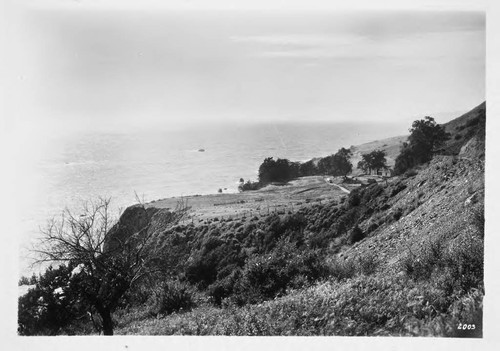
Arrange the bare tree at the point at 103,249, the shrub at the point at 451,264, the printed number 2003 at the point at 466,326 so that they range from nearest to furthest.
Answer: the printed number 2003 at the point at 466,326
the shrub at the point at 451,264
the bare tree at the point at 103,249

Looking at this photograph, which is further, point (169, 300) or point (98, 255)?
point (169, 300)

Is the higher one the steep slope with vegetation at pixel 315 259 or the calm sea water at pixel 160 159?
the calm sea water at pixel 160 159

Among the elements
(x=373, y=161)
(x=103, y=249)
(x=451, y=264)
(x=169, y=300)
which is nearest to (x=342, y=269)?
(x=451, y=264)

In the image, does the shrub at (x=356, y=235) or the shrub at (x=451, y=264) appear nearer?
the shrub at (x=451, y=264)

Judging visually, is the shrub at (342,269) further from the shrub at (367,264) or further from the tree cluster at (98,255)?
the tree cluster at (98,255)

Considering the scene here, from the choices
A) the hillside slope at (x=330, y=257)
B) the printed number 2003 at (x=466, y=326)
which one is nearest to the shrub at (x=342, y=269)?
the hillside slope at (x=330, y=257)

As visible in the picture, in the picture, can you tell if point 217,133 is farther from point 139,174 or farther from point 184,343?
point 184,343

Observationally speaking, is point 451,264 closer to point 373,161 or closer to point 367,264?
point 367,264
